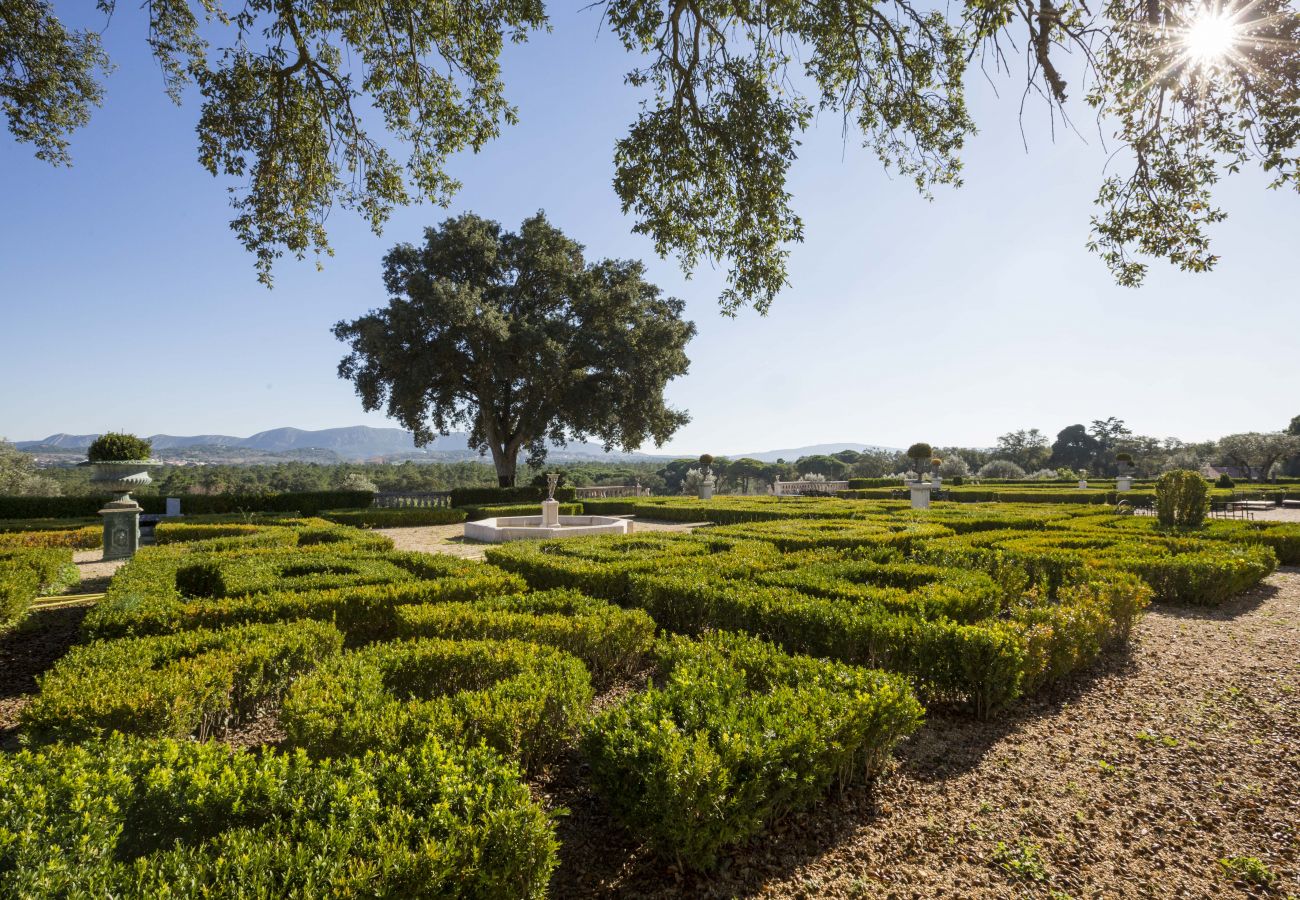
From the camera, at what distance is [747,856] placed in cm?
301

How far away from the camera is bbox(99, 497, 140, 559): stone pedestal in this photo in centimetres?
1195

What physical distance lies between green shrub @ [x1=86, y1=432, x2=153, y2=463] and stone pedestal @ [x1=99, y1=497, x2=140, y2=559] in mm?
1047

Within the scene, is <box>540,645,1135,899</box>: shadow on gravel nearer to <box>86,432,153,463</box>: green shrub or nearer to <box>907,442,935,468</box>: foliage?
<box>86,432,153,463</box>: green shrub

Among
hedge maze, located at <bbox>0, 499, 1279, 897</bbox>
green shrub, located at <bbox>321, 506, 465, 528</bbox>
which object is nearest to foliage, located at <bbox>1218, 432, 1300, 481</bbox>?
hedge maze, located at <bbox>0, 499, 1279, 897</bbox>

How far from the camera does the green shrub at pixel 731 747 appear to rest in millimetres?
2760

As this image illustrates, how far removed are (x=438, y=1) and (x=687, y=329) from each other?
22.0m

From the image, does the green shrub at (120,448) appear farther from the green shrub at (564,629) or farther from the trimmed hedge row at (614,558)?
the green shrub at (564,629)

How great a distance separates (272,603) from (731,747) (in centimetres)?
508

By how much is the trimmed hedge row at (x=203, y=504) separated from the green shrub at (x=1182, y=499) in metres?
24.8

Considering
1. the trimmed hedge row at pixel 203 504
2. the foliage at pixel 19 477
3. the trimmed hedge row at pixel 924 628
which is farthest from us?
the foliage at pixel 19 477

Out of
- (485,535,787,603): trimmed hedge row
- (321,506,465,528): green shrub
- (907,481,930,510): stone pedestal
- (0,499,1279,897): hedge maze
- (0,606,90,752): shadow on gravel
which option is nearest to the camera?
(0,499,1279,897): hedge maze

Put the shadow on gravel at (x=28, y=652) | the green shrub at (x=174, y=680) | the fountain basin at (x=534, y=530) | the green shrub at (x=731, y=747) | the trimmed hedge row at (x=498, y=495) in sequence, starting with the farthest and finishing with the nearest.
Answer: the trimmed hedge row at (x=498, y=495), the fountain basin at (x=534, y=530), the shadow on gravel at (x=28, y=652), the green shrub at (x=174, y=680), the green shrub at (x=731, y=747)

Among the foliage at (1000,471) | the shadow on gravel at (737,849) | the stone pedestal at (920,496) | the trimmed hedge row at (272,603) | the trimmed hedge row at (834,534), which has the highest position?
the foliage at (1000,471)

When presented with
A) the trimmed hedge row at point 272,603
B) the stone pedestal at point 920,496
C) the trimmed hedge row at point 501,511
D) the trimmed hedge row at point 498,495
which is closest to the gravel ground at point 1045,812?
the trimmed hedge row at point 272,603
